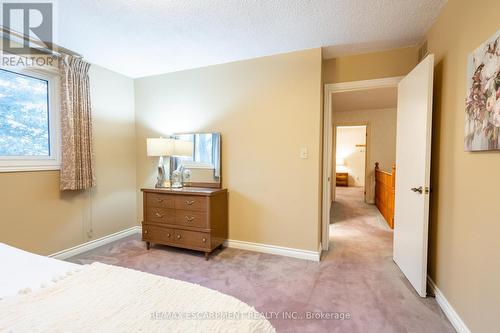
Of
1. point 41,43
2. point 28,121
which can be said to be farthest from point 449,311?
point 41,43

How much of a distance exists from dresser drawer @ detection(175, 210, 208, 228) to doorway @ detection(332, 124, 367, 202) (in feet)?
24.8

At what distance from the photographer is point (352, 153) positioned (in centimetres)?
931

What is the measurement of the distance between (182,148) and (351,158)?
8152 mm

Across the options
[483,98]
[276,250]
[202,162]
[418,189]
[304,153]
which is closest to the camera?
[483,98]

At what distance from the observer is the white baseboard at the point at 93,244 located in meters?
2.60

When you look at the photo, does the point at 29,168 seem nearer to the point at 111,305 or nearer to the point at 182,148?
the point at 182,148

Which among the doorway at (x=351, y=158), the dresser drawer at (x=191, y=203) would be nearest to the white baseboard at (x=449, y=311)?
the dresser drawer at (x=191, y=203)

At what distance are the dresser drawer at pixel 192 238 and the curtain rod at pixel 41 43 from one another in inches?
91.8

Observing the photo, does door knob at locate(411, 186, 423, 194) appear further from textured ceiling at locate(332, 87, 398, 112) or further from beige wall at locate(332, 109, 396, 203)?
beige wall at locate(332, 109, 396, 203)

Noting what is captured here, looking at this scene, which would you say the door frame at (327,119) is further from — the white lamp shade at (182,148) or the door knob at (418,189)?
the white lamp shade at (182,148)

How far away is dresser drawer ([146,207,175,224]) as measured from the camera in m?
2.73

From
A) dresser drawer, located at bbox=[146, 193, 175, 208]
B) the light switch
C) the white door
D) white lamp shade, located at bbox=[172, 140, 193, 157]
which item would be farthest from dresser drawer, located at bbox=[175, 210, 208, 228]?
the white door

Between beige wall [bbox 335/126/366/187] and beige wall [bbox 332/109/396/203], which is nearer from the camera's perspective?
beige wall [bbox 332/109/396/203]

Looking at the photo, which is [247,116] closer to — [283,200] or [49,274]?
[283,200]
